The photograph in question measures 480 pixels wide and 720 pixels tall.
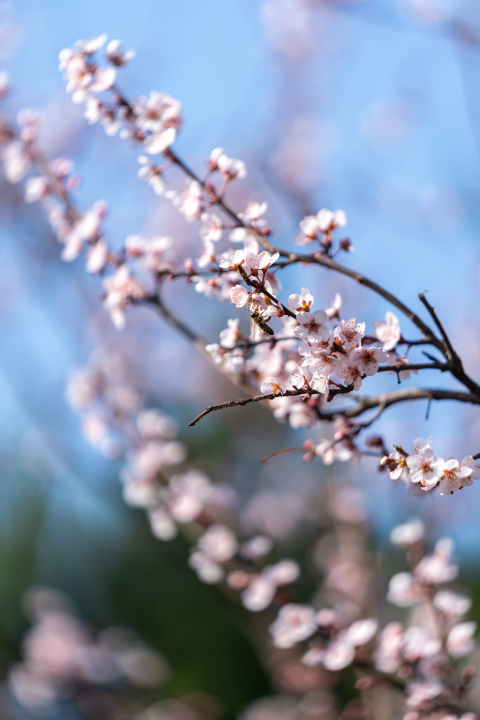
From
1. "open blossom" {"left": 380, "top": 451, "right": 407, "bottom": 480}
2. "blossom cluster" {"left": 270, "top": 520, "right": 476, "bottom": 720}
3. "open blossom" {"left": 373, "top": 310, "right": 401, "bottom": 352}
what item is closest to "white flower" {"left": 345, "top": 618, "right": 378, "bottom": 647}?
"blossom cluster" {"left": 270, "top": 520, "right": 476, "bottom": 720}

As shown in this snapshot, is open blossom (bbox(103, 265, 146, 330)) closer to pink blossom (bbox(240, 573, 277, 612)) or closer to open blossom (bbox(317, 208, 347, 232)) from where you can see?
open blossom (bbox(317, 208, 347, 232))

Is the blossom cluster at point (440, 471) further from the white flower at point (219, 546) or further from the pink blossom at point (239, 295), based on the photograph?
the white flower at point (219, 546)

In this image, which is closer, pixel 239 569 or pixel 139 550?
pixel 239 569

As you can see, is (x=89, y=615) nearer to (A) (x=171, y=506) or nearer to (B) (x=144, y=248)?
(A) (x=171, y=506)

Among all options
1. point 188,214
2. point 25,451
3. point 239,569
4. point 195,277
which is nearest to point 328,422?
point 195,277

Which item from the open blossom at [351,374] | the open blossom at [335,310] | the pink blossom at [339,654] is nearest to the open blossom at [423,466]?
the open blossom at [351,374]

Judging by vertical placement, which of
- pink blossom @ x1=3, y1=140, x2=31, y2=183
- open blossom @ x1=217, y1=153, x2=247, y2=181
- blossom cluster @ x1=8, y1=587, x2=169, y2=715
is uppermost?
pink blossom @ x1=3, y1=140, x2=31, y2=183
